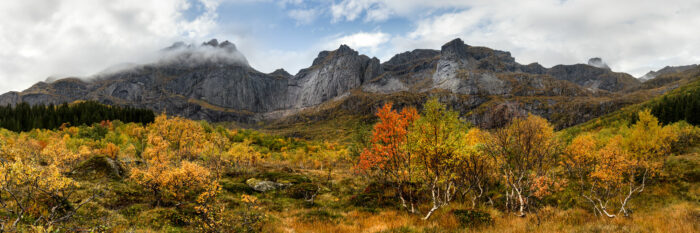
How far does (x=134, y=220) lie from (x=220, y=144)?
18.0 m

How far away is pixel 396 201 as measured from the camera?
25250mm

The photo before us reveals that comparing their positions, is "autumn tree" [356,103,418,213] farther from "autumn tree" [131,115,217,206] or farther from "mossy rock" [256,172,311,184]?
"mossy rock" [256,172,311,184]

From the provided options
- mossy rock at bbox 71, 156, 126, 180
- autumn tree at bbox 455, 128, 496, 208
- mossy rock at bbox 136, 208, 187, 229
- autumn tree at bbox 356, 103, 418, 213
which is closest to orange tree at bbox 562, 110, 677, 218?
autumn tree at bbox 455, 128, 496, 208

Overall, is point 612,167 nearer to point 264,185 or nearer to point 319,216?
point 319,216

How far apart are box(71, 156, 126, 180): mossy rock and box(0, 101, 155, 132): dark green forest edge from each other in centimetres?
9154

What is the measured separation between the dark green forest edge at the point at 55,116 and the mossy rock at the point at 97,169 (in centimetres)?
9154

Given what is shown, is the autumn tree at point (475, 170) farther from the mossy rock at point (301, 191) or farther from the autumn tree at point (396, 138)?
the mossy rock at point (301, 191)

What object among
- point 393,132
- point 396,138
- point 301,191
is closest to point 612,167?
point 396,138

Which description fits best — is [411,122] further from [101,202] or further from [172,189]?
[101,202]

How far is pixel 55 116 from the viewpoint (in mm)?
98562

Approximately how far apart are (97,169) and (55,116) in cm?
11564

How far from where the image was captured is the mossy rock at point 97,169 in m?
23.7

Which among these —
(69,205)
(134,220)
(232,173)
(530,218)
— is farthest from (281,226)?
(232,173)

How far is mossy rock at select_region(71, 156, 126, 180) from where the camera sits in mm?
23697
